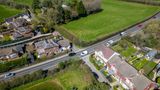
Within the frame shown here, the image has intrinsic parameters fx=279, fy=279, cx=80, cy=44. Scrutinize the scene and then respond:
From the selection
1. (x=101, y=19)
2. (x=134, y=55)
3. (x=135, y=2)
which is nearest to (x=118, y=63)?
(x=134, y=55)

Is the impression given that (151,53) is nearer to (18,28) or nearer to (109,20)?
(109,20)

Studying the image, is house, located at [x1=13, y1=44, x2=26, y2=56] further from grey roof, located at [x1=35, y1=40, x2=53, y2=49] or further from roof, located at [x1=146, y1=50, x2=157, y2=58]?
roof, located at [x1=146, y1=50, x2=157, y2=58]

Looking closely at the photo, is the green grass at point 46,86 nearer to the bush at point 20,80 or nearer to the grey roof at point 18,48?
the bush at point 20,80

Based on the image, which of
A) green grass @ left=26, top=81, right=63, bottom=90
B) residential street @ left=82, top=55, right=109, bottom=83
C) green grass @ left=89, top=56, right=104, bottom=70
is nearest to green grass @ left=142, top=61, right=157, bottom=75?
residential street @ left=82, top=55, right=109, bottom=83

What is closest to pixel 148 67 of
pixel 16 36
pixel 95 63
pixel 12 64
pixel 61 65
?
pixel 95 63

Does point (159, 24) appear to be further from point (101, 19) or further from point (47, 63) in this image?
point (47, 63)

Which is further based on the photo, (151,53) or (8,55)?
(8,55)

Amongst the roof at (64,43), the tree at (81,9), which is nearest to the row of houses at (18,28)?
the roof at (64,43)
